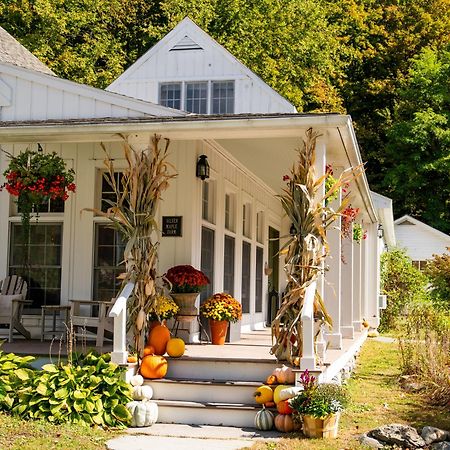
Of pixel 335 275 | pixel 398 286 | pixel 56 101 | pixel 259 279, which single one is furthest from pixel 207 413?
pixel 398 286

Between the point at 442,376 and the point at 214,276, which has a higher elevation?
the point at 214,276

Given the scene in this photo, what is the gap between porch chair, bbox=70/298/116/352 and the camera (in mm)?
8805

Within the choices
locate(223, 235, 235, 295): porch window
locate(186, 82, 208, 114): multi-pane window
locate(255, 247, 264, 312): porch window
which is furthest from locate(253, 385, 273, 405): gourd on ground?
locate(186, 82, 208, 114): multi-pane window

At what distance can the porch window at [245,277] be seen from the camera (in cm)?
1317

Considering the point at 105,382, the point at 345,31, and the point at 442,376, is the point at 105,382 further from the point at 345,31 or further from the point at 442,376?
the point at 345,31

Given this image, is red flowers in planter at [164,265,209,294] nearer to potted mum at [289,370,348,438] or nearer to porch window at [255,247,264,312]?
potted mum at [289,370,348,438]

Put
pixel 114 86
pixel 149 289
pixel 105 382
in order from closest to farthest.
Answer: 1. pixel 105 382
2. pixel 149 289
3. pixel 114 86

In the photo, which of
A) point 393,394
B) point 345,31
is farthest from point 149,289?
point 345,31

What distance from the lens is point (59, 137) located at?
864 centimetres

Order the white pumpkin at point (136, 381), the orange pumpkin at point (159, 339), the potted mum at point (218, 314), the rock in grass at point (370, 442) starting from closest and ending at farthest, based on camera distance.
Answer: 1. the rock in grass at point (370, 442)
2. the white pumpkin at point (136, 381)
3. the orange pumpkin at point (159, 339)
4. the potted mum at point (218, 314)

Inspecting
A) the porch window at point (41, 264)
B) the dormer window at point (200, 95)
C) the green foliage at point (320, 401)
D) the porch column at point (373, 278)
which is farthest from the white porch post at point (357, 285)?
the green foliage at point (320, 401)

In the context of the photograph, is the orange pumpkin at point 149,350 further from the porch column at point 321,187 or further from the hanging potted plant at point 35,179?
the hanging potted plant at point 35,179

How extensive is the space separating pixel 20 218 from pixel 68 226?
0.76m

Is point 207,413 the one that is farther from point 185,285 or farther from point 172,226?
point 172,226
